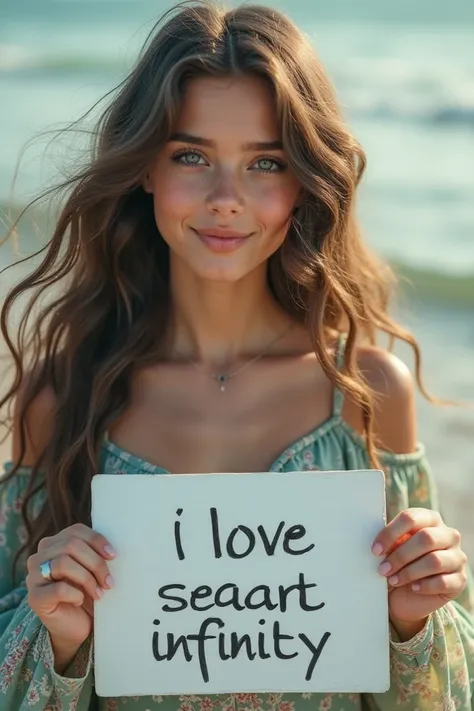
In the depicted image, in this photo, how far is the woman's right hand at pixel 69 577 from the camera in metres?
1.85

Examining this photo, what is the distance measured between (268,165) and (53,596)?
0.87m

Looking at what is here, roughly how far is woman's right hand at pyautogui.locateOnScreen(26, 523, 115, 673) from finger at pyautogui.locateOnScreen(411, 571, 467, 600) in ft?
1.63

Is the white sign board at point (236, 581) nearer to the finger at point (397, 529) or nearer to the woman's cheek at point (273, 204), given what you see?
the finger at point (397, 529)

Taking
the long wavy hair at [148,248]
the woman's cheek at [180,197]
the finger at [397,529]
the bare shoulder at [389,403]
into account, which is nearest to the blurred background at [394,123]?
the long wavy hair at [148,248]

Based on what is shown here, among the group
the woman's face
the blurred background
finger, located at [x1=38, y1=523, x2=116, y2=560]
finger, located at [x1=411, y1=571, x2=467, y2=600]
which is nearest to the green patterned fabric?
finger, located at [x1=411, y1=571, x2=467, y2=600]

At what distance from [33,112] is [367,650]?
28.4 ft

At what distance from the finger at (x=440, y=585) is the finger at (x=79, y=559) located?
496mm

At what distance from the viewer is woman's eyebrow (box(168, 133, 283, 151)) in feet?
6.97

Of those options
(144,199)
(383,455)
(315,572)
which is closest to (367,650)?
(315,572)

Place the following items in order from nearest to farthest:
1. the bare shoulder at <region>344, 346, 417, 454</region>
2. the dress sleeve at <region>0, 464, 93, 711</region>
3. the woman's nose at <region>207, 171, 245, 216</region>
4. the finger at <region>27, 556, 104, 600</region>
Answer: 1. the finger at <region>27, 556, 104, 600</region>
2. the dress sleeve at <region>0, 464, 93, 711</region>
3. the woman's nose at <region>207, 171, 245, 216</region>
4. the bare shoulder at <region>344, 346, 417, 454</region>

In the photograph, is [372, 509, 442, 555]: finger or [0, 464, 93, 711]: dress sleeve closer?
[372, 509, 442, 555]: finger

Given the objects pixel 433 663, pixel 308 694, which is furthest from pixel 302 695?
pixel 433 663

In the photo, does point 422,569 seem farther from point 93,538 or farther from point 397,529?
point 93,538

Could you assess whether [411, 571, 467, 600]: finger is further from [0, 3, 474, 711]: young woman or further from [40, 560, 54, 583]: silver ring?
[40, 560, 54, 583]: silver ring
